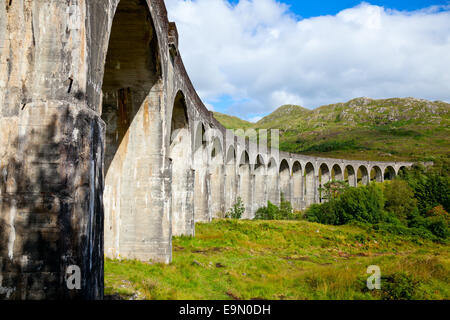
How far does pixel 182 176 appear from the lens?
12773mm

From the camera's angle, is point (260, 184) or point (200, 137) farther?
point (260, 184)

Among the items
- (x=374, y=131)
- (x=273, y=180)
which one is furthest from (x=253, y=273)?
(x=374, y=131)

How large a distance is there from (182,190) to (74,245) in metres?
9.56

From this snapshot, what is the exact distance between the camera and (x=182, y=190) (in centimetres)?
1259

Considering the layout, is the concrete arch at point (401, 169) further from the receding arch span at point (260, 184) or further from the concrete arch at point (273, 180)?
the receding arch span at point (260, 184)

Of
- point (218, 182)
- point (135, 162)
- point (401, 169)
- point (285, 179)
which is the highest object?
point (401, 169)

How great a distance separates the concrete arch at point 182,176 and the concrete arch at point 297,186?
25678 mm

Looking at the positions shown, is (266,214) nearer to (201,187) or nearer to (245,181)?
(245,181)

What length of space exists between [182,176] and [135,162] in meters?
4.66

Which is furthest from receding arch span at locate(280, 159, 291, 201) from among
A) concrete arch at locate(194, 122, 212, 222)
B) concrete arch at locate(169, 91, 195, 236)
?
concrete arch at locate(169, 91, 195, 236)

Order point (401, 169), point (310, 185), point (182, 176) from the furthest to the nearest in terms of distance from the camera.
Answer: point (401, 169) < point (310, 185) < point (182, 176)

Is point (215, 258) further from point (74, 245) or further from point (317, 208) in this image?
point (317, 208)

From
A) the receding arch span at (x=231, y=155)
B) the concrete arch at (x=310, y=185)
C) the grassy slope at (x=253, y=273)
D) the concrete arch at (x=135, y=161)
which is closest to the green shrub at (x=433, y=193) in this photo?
the concrete arch at (x=310, y=185)
